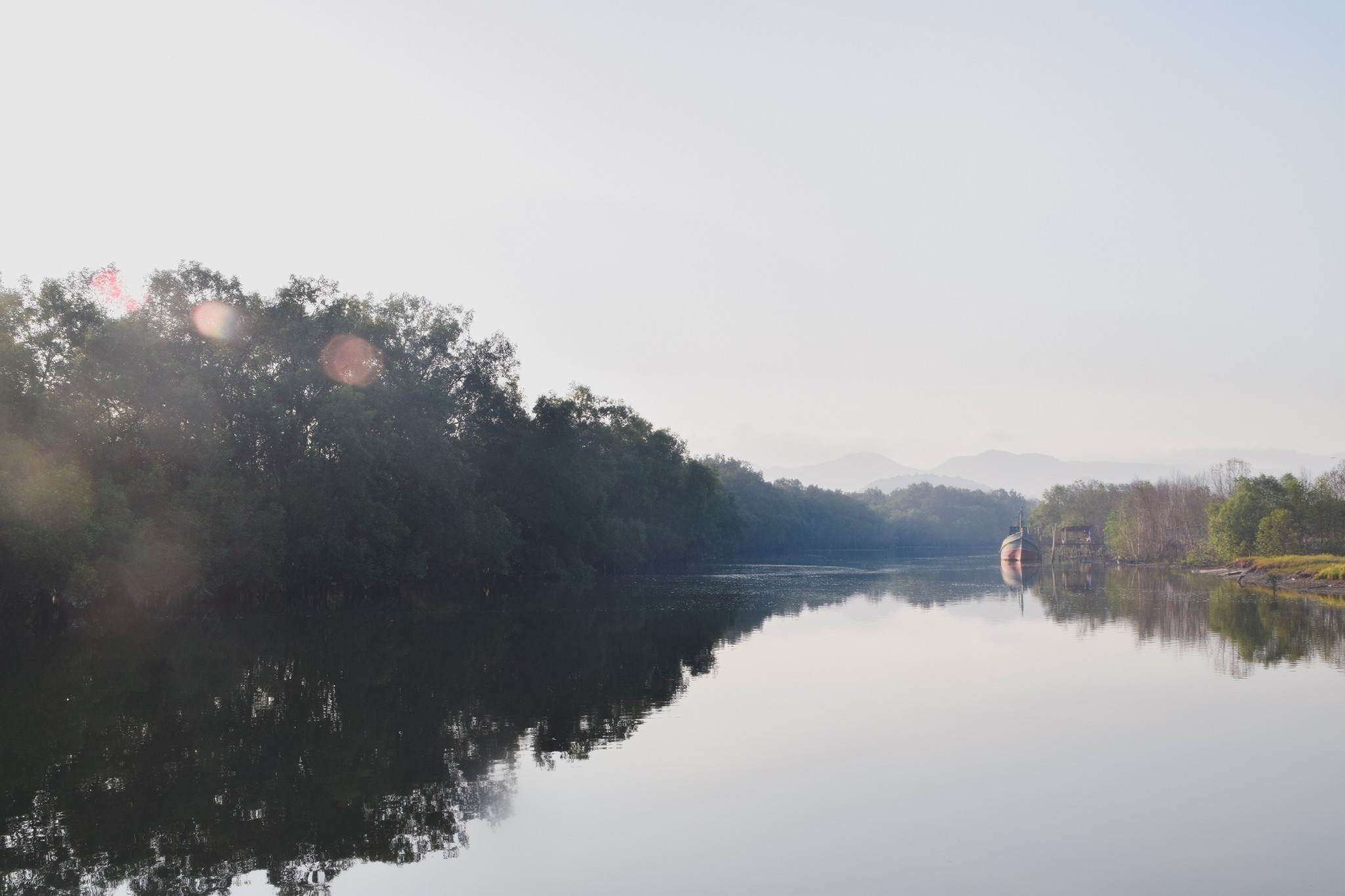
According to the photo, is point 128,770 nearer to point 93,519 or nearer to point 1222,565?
point 93,519

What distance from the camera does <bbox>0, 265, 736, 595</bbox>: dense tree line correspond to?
34.4 m

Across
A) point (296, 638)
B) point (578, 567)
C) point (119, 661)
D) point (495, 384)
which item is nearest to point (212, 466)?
point (296, 638)

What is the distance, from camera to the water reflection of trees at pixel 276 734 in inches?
454

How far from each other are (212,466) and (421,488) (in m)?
15.1

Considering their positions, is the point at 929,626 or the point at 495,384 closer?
the point at 929,626

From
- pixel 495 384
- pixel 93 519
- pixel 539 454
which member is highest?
pixel 495 384

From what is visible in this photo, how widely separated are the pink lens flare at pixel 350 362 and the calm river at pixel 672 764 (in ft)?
72.4

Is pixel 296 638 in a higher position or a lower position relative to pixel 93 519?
lower

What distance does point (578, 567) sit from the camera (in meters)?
76.5

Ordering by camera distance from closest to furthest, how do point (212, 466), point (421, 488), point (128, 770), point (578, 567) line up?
1. point (128, 770)
2. point (212, 466)
3. point (421, 488)
4. point (578, 567)

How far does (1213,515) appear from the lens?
83312mm

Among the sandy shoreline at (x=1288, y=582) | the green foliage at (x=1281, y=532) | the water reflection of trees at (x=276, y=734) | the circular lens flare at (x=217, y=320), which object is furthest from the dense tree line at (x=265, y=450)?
the green foliage at (x=1281, y=532)

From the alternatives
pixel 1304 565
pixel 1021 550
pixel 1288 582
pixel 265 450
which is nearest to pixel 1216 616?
pixel 1288 582

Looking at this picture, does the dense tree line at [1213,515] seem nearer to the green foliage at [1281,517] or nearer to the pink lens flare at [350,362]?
the green foliage at [1281,517]
